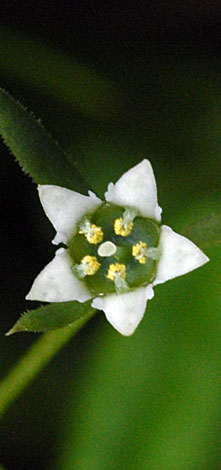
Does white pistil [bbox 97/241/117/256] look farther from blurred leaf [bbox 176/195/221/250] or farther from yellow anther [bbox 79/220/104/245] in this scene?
blurred leaf [bbox 176/195/221/250]

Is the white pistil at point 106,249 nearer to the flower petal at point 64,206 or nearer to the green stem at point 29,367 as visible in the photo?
the flower petal at point 64,206

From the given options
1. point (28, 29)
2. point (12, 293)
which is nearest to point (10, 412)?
point (12, 293)

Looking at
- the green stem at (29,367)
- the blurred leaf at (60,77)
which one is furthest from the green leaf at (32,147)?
the blurred leaf at (60,77)

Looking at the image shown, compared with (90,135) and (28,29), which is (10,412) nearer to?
(90,135)

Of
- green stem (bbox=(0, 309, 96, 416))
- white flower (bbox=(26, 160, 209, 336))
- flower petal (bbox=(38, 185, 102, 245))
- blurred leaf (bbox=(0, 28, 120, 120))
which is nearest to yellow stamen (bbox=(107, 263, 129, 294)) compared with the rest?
white flower (bbox=(26, 160, 209, 336))

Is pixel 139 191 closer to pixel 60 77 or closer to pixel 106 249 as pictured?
pixel 106 249

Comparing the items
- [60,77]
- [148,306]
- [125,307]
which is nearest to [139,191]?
[125,307]
